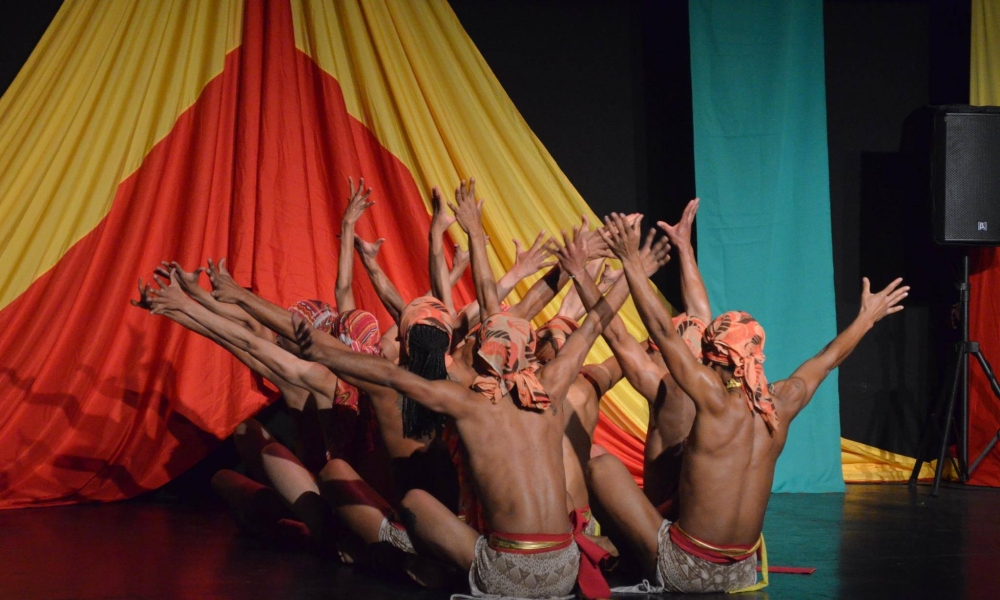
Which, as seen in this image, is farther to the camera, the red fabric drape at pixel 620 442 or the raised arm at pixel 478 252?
the red fabric drape at pixel 620 442

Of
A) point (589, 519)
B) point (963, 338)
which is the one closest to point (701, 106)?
point (963, 338)

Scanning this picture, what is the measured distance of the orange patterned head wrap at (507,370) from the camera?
8.61 feet

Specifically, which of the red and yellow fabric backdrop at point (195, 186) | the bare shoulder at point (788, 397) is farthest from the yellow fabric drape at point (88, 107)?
the bare shoulder at point (788, 397)

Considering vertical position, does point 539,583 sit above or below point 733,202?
below

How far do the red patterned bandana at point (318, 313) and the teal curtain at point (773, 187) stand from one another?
2096 mm

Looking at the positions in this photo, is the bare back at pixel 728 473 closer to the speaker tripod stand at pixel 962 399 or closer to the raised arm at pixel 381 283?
the raised arm at pixel 381 283

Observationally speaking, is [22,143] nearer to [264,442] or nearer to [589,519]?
[264,442]

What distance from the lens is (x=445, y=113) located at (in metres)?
4.98

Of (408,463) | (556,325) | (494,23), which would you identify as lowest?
(408,463)

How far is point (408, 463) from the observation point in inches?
124

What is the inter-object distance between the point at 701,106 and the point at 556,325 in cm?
223

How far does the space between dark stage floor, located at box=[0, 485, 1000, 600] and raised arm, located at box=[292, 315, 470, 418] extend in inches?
22.8

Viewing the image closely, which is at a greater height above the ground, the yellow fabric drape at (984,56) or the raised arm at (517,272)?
the yellow fabric drape at (984,56)

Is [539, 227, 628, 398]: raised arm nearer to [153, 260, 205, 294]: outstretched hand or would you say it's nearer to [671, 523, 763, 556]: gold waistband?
[671, 523, 763, 556]: gold waistband
